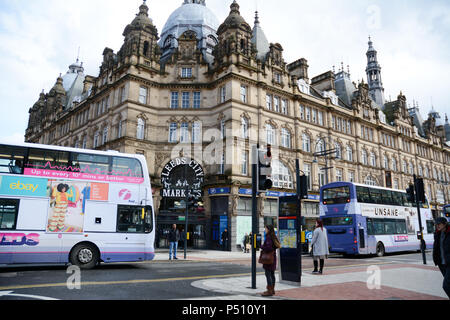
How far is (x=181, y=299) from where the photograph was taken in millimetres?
6742

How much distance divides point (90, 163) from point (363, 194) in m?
15.9

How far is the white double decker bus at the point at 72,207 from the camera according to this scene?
437 inches

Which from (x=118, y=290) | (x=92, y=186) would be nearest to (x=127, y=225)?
(x=92, y=186)

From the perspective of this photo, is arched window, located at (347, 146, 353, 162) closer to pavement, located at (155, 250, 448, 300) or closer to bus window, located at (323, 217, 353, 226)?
bus window, located at (323, 217, 353, 226)

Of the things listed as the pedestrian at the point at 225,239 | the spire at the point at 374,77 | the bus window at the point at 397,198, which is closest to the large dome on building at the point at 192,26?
the pedestrian at the point at 225,239

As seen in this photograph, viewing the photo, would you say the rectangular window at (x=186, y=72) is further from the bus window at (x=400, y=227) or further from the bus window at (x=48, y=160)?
the bus window at (x=400, y=227)

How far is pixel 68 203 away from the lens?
11.8 metres

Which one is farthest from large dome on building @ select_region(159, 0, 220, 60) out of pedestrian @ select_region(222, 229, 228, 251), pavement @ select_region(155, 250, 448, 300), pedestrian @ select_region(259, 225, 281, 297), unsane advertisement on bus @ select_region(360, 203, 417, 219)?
pedestrian @ select_region(259, 225, 281, 297)

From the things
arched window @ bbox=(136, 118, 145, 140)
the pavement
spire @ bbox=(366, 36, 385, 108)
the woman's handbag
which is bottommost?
the pavement

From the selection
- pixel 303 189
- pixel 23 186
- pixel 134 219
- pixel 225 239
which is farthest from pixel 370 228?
pixel 23 186

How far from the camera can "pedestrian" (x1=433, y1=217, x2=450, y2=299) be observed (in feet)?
19.9

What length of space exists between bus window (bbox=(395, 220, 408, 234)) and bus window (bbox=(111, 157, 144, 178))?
59.8 ft

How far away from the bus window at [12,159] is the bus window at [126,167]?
125 inches

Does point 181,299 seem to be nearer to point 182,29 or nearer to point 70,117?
point 182,29
